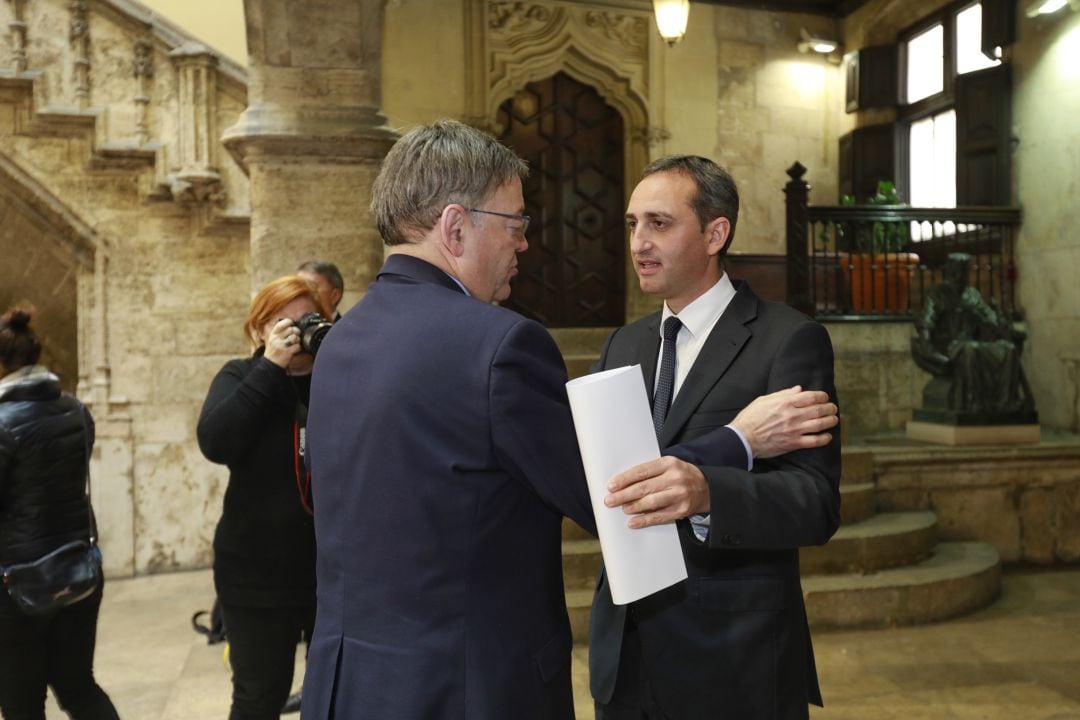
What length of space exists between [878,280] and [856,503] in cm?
→ 293

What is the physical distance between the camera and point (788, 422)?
54.9 inches

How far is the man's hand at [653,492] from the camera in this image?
1.11 metres

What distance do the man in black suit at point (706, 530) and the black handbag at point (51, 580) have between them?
1.48 metres

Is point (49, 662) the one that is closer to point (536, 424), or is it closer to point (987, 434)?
point (536, 424)

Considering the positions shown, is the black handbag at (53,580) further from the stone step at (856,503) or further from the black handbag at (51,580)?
the stone step at (856,503)

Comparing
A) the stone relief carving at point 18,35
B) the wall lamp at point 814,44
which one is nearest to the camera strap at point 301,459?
the stone relief carving at point 18,35

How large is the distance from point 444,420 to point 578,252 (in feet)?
27.6

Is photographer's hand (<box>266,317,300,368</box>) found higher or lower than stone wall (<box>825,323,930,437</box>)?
higher

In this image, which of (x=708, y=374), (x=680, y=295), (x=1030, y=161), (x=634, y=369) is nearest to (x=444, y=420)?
(x=634, y=369)

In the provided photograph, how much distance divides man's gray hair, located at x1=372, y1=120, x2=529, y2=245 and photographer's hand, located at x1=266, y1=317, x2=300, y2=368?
1.05m

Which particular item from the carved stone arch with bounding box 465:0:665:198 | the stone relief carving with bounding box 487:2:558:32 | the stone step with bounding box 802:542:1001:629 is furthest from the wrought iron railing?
the stone relief carving with bounding box 487:2:558:32

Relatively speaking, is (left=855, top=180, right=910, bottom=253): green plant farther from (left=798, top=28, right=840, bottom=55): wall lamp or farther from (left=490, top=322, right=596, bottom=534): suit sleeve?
(left=490, top=322, right=596, bottom=534): suit sleeve

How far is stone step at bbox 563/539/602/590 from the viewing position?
14.9 feet

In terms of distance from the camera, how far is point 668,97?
9344 millimetres
